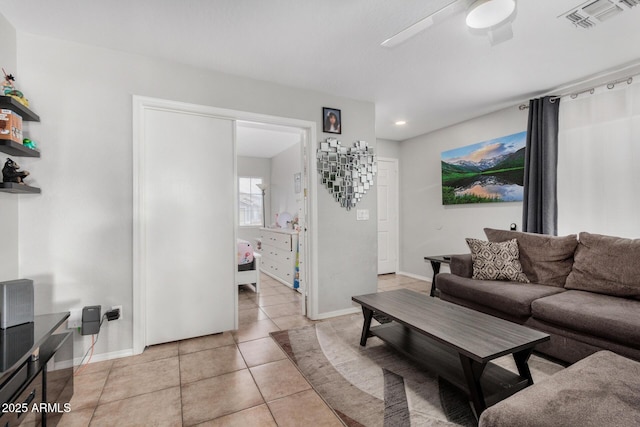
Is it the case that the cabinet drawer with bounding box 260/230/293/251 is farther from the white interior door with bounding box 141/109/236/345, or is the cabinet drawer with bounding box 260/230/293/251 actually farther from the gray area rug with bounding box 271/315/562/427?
the gray area rug with bounding box 271/315/562/427

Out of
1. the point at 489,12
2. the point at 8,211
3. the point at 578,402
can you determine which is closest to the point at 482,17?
the point at 489,12

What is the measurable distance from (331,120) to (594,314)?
2.76m

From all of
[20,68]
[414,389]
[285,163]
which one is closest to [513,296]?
[414,389]

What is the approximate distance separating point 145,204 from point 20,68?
1229mm

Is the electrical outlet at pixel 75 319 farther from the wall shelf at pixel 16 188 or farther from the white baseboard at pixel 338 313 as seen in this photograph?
the white baseboard at pixel 338 313

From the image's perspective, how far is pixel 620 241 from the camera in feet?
7.99

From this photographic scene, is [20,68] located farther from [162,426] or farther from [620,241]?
[620,241]

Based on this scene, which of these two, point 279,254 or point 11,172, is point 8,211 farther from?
point 279,254

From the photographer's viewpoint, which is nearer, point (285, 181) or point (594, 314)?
point (594, 314)

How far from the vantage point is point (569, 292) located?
97.9 inches

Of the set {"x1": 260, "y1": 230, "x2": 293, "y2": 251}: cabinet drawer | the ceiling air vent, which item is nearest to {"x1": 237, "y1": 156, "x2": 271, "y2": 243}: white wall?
{"x1": 260, "y1": 230, "x2": 293, "y2": 251}: cabinet drawer

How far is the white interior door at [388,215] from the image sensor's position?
17.6 feet

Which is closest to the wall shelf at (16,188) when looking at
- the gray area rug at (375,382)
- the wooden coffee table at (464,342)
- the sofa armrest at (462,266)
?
the gray area rug at (375,382)

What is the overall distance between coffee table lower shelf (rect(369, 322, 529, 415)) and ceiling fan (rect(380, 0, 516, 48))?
2083 mm
